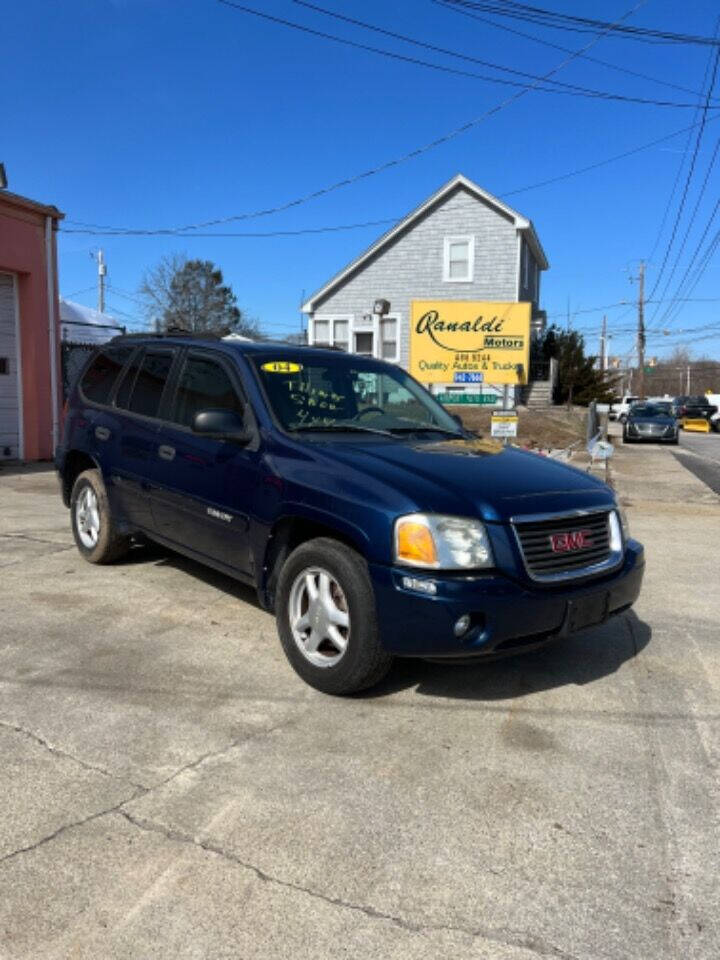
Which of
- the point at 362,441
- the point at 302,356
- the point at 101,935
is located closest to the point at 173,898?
the point at 101,935

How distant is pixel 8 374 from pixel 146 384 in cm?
922

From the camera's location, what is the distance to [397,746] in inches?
131

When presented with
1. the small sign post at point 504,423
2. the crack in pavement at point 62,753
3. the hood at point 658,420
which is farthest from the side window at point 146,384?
the hood at point 658,420

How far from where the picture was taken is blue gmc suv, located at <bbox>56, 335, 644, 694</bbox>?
11.1 feet

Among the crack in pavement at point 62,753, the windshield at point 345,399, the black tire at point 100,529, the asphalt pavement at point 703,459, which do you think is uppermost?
the windshield at point 345,399

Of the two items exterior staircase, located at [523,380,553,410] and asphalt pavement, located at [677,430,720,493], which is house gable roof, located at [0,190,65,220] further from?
exterior staircase, located at [523,380,553,410]

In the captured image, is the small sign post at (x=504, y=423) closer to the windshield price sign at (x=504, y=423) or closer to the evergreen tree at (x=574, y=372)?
the windshield price sign at (x=504, y=423)

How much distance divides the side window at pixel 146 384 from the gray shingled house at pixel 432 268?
767 inches

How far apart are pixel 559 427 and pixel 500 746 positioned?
20.0 m

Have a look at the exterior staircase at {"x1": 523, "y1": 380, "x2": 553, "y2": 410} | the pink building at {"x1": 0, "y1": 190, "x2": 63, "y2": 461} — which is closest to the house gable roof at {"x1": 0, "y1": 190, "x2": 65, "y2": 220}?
the pink building at {"x1": 0, "y1": 190, "x2": 63, "y2": 461}

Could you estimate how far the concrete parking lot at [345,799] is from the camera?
2.25 metres

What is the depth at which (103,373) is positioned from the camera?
240 inches

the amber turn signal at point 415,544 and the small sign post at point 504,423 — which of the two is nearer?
the amber turn signal at point 415,544

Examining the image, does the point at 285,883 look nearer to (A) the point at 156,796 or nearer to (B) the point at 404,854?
(B) the point at 404,854
